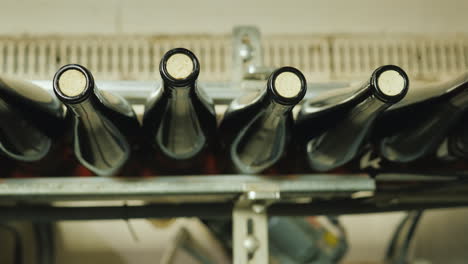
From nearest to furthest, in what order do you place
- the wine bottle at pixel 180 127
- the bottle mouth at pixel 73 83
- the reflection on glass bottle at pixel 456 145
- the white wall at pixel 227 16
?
the bottle mouth at pixel 73 83
the wine bottle at pixel 180 127
the reflection on glass bottle at pixel 456 145
the white wall at pixel 227 16

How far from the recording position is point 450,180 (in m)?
0.70

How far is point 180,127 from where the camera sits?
22.5 inches

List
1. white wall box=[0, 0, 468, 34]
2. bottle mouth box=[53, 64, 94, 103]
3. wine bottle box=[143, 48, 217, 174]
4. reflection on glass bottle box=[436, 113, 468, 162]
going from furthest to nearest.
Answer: white wall box=[0, 0, 468, 34], reflection on glass bottle box=[436, 113, 468, 162], wine bottle box=[143, 48, 217, 174], bottle mouth box=[53, 64, 94, 103]

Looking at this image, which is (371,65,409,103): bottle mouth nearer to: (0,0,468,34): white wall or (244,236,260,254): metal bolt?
(244,236,260,254): metal bolt

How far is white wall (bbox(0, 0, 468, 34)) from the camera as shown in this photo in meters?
1.28

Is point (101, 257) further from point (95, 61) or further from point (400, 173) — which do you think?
point (400, 173)

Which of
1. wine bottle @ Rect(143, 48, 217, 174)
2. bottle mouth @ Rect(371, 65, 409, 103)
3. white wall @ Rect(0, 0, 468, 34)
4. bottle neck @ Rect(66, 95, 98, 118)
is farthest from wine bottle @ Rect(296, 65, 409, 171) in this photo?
white wall @ Rect(0, 0, 468, 34)

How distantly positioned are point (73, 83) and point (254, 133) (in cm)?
25

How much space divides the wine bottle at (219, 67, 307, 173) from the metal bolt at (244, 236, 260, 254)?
0.09m

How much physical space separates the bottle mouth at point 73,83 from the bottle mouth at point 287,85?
6.8 inches

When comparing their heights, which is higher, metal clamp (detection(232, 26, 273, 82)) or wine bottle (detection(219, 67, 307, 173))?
metal clamp (detection(232, 26, 273, 82))

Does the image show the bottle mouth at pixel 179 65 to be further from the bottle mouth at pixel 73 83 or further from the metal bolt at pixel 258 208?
the metal bolt at pixel 258 208

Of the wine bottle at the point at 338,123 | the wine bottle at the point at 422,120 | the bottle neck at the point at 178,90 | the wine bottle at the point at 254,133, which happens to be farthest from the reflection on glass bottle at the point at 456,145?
the bottle neck at the point at 178,90

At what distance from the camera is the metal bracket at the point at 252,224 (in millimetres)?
581
